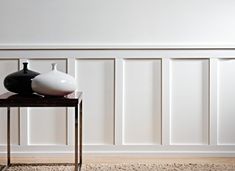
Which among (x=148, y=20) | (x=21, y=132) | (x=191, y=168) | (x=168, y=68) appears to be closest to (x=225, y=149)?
(x=191, y=168)

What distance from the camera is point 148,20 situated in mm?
2529

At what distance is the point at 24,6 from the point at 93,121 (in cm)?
88

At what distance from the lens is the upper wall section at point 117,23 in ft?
8.21

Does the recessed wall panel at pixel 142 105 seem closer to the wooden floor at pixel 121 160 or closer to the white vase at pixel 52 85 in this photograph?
the wooden floor at pixel 121 160

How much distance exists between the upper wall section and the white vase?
0.61m

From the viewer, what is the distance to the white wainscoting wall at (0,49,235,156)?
252 centimetres

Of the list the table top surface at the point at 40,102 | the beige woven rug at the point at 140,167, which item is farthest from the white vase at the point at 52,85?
the beige woven rug at the point at 140,167

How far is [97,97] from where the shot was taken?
2.54 metres

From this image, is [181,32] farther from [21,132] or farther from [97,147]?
[21,132]

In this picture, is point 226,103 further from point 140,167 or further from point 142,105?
point 140,167

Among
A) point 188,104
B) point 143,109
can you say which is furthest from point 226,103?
point 143,109

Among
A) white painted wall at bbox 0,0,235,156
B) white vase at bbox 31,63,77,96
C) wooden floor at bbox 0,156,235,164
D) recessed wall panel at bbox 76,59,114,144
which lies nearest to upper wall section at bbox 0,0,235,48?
white painted wall at bbox 0,0,235,156

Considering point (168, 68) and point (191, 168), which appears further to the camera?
point (168, 68)

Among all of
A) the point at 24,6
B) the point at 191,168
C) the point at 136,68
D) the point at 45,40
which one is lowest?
the point at 191,168
